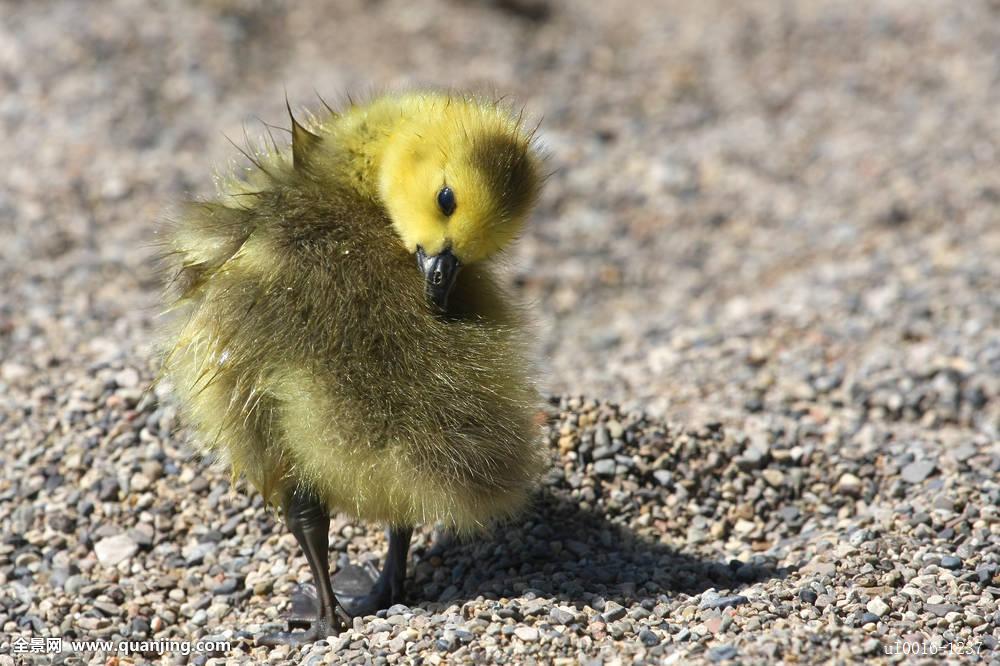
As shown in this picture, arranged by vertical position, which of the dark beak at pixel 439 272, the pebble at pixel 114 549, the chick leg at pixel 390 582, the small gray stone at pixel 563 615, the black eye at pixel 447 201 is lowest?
the small gray stone at pixel 563 615

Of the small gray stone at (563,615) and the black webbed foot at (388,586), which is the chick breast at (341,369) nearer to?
the black webbed foot at (388,586)

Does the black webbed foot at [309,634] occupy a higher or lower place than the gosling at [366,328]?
lower

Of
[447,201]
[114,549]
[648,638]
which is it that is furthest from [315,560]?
[447,201]

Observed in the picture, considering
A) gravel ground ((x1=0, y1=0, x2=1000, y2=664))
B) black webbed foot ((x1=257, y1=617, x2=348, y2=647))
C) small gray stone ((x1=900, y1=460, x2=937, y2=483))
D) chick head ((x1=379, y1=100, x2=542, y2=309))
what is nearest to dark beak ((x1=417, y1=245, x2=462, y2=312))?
chick head ((x1=379, y1=100, x2=542, y2=309))

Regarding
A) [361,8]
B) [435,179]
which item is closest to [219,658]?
[435,179]

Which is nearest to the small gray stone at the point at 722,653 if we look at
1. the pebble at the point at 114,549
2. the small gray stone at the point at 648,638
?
the small gray stone at the point at 648,638

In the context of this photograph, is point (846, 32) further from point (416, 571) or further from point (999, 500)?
point (416, 571)
